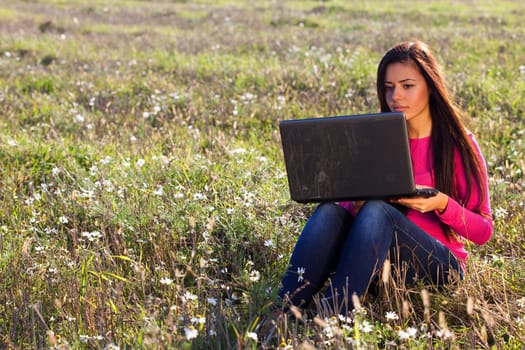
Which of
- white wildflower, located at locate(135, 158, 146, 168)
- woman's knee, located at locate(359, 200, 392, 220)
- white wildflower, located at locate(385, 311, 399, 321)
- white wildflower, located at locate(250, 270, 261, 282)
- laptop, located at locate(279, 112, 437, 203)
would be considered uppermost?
laptop, located at locate(279, 112, 437, 203)

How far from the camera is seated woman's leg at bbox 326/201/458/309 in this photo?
3043 millimetres

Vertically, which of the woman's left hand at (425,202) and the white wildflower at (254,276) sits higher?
the woman's left hand at (425,202)

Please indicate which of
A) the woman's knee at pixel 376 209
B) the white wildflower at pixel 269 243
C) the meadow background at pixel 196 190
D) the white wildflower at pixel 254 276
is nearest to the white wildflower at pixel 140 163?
the meadow background at pixel 196 190

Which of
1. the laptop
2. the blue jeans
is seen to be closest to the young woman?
the blue jeans

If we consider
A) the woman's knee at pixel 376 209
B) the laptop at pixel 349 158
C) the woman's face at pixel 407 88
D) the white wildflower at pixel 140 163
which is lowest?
the white wildflower at pixel 140 163

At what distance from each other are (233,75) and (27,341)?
242 inches

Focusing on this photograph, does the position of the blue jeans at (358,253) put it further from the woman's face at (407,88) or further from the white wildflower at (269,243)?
the woman's face at (407,88)

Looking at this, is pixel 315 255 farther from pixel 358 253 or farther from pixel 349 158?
pixel 349 158

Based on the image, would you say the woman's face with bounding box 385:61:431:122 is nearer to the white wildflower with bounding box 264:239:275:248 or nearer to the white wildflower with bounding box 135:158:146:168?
the white wildflower with bounding box 264:239:275:248

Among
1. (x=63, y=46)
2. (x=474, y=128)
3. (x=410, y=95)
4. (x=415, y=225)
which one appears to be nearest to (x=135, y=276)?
(x=415, y=225)

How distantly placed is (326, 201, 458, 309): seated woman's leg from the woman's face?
0.62 m

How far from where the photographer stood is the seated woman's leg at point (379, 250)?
3.04m

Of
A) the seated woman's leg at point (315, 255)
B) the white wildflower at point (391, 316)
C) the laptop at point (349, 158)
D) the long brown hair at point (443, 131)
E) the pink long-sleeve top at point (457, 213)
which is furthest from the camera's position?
the long brown hair at point (443, 131)

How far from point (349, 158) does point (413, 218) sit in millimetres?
631
